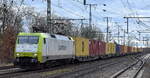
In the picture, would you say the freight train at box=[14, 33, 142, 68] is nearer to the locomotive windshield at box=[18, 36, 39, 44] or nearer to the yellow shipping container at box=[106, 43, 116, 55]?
the locomotive windshield at box=[18, 36, 39, 44]

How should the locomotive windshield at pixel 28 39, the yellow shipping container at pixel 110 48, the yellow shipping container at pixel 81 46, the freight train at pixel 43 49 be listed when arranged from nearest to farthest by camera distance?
the freight train at pixel 43 49 < the locomotive windshield at pixel 28 39 < the yellow shipping container at pixel 81 46 < the yellow shipping container at pixel 110 48

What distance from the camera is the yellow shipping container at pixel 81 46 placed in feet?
136

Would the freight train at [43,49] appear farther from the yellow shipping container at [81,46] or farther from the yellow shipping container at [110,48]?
the yellow shipping container at [110,48]

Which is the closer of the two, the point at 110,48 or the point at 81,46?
the point at 81,46

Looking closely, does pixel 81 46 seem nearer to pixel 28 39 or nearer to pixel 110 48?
pixel 28 39

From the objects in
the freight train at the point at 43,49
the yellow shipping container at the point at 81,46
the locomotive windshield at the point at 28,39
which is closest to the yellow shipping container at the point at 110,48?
the yellow shipping container at the point at 81,46

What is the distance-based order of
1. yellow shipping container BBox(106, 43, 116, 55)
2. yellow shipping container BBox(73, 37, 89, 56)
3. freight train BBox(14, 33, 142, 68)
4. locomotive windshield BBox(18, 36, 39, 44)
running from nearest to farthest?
freight train BBox(14, 33, 142, 68), locomotive windshield BBox(18, 36, 39, 44), yellow shipping container BBox(73, 37, 89, 56), yellow shipping container BBox(106, 43, 116, 55)

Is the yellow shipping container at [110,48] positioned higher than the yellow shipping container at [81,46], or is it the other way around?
the yellow shipping container at [81,46]

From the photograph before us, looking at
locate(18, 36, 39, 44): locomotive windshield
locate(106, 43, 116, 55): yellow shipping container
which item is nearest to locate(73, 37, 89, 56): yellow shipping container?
locate(18, 36, 39, 44): locomotive windshield

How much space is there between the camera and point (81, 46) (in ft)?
144

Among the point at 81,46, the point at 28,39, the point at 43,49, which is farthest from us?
the point at 81,46

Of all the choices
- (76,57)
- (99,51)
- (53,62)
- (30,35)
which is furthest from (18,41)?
(99,51)

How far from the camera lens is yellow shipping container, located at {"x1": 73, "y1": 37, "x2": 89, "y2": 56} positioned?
136ft

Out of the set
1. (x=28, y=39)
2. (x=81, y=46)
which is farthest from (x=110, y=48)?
(x=28, y=39)
